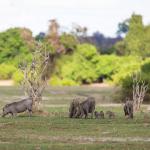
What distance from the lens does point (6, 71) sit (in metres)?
103

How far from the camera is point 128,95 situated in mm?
55000

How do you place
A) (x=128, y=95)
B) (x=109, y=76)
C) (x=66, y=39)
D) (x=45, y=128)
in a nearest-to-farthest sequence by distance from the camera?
(x=45, y=128) → (x=128, y=95) → (x=109, y=76) → (x=66, y=39)

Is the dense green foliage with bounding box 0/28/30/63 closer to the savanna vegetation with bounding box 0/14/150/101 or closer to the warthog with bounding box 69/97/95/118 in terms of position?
the savanna vegetation with bounding box 0/14/150/101

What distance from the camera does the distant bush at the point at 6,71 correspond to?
4051 inches

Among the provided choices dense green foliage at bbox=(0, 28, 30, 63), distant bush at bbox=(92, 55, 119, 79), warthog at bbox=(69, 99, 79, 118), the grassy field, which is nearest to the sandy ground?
dense green foliage at bbox=(0, 28, 30, 63)

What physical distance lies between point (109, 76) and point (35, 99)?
64.4 m

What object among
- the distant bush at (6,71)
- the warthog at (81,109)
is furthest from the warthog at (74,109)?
the distant bush at (6,71)

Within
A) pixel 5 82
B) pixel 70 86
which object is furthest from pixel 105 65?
pixel 5 82

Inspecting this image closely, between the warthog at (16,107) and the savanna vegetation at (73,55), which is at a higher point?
the savanna vegetation at (73,55)

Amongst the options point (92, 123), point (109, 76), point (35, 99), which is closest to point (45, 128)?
point (92, 123)

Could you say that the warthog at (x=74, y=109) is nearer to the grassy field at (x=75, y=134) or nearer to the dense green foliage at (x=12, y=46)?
the grassy field at (x=75, y=134)

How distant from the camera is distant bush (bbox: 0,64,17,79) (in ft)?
338

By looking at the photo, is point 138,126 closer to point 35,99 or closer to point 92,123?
point 92,123

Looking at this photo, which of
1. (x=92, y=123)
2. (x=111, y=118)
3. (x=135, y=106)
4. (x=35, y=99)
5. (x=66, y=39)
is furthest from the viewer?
(x=66, y=39)
